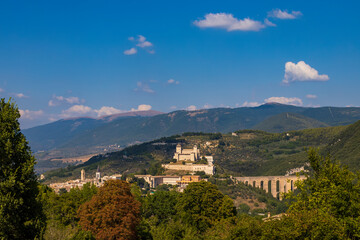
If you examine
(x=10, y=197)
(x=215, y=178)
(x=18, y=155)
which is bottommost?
(x=215, y=178)

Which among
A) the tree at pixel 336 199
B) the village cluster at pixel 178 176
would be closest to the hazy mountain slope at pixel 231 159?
the village cluster at pixel 178 176

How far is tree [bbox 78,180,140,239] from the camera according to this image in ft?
117

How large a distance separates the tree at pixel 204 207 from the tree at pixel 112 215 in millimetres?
11175

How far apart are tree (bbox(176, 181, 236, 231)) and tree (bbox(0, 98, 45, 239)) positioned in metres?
26.0

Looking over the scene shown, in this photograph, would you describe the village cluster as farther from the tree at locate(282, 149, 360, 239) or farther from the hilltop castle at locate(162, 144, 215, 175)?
the tree at locate(282, 149, 360, 239)

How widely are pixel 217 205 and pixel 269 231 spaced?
70.9 feet

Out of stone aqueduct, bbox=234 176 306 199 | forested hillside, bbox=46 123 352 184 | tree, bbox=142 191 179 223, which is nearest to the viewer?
Answer: tree, bbox=142 191 179 223

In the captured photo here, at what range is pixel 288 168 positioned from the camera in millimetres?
149125

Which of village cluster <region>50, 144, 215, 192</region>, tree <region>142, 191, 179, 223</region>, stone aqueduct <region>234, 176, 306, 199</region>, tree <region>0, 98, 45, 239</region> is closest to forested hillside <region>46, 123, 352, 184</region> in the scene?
village cluster <region>50, 144, 215, 192</region>

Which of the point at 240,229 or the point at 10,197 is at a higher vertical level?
the point at 10,197

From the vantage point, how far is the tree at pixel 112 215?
117ft

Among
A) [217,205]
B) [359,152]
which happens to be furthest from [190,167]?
[217,205]

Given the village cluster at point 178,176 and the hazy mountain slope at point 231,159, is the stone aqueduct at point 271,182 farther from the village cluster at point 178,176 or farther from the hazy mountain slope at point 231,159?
the village cluster at point 178,176

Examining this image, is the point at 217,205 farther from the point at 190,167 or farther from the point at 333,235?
the point at 190,167
